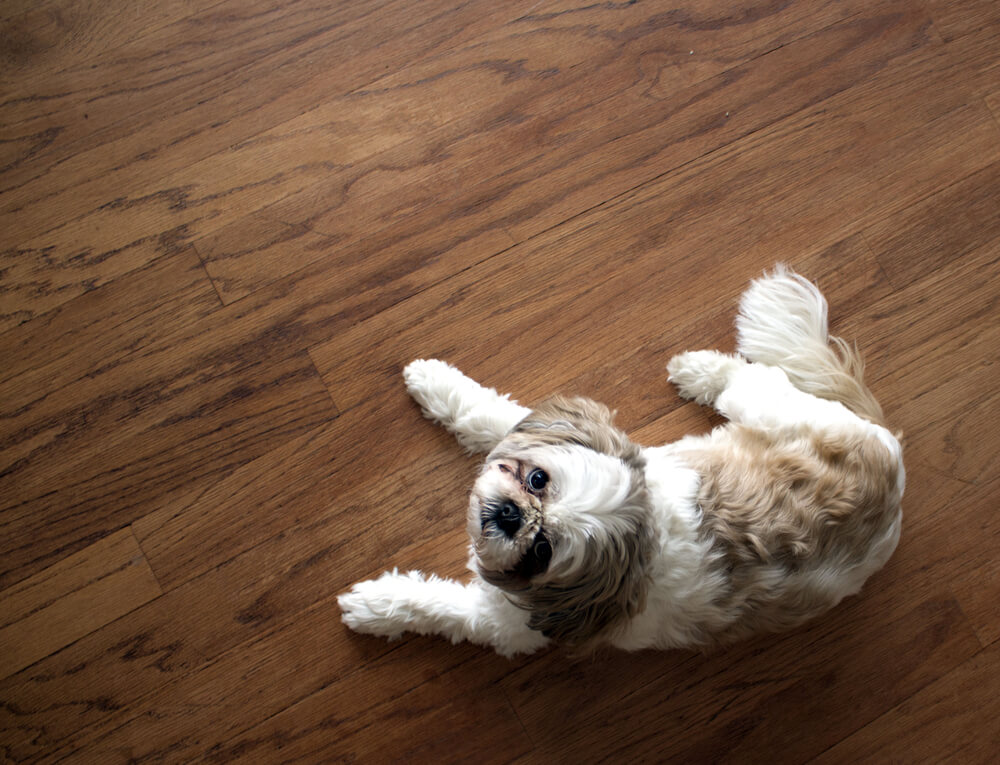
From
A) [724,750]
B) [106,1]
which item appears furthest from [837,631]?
[106,1]

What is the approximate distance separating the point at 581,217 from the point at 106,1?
127 cm

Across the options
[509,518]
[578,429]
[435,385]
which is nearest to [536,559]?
[509,518]

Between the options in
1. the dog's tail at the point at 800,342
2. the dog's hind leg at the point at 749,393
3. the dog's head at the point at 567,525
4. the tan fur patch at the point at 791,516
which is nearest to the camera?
the dog's head at the point at 567,525

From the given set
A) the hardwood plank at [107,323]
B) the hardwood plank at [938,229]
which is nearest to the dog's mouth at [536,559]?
the hardwood plank at [107,323]

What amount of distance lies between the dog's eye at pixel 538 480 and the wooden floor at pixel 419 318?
0.53 metres

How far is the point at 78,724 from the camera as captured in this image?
152 centimetres

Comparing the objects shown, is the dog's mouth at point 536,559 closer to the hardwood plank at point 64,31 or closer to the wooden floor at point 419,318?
the wooden floor at point 419,318

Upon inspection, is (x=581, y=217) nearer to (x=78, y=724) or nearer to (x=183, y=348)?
(x=183, y=348)

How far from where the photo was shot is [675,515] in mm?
1239

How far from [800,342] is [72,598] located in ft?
5.53

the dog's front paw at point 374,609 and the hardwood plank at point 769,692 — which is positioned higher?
the dog's front paw at point 374,609

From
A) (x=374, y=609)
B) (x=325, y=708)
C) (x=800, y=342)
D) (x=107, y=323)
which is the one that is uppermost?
(x=107, y=323)

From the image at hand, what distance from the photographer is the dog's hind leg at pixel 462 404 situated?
1539 mm

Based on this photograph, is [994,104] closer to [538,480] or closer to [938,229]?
[938,229]
